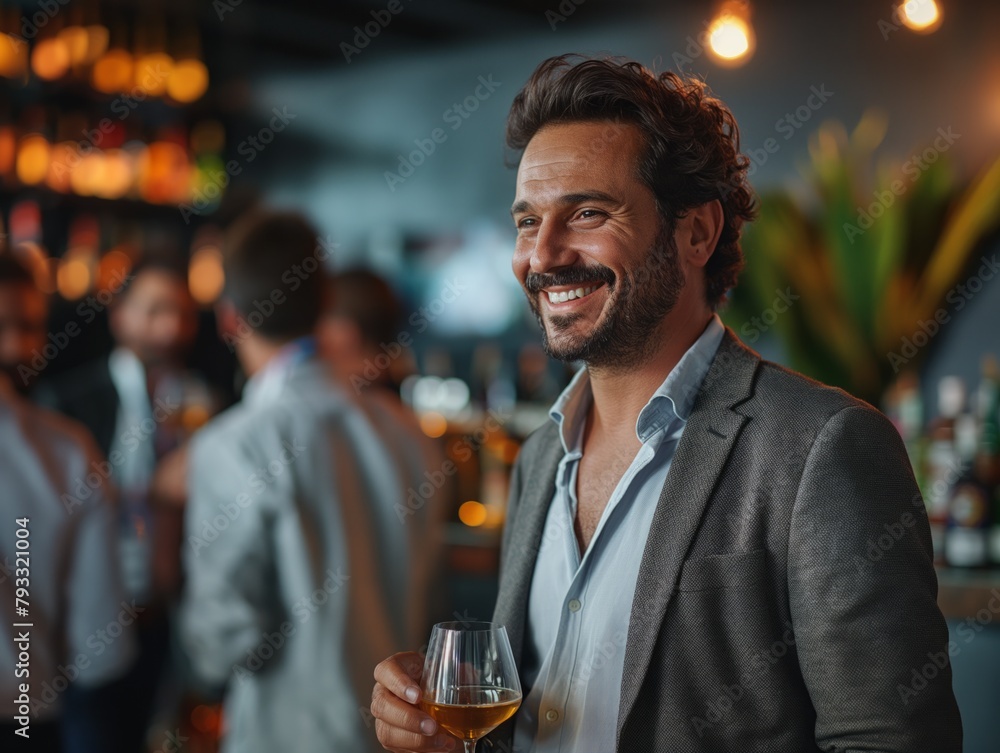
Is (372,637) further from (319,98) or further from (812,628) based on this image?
(319,98)

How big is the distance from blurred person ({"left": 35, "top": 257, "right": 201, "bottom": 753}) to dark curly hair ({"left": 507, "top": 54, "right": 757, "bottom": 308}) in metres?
2.24

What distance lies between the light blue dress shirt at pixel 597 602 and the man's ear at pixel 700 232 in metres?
0.12

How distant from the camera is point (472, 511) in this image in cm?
443

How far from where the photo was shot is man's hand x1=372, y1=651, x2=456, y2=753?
131 centimetres

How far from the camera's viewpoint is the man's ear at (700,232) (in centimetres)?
156

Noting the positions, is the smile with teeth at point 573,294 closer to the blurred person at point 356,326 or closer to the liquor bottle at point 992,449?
the liquor bottle at point 992,449

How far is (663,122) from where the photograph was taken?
1527mm

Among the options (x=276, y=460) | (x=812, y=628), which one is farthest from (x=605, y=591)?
(x=276, y=460)

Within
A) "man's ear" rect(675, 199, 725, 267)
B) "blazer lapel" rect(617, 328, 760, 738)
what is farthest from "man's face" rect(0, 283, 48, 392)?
"blazer lapel" rect(617, 328, 760, 738)

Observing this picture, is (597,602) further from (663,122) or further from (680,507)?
(663,122)

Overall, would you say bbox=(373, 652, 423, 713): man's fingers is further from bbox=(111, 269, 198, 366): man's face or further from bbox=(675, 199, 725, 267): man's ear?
bbox=(111, 269, 198, 366): man's face

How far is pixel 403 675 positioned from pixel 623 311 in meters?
0.60

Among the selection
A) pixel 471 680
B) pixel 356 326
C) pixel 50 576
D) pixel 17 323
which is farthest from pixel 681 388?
pixel 356 326

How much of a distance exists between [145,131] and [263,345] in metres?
3.27
